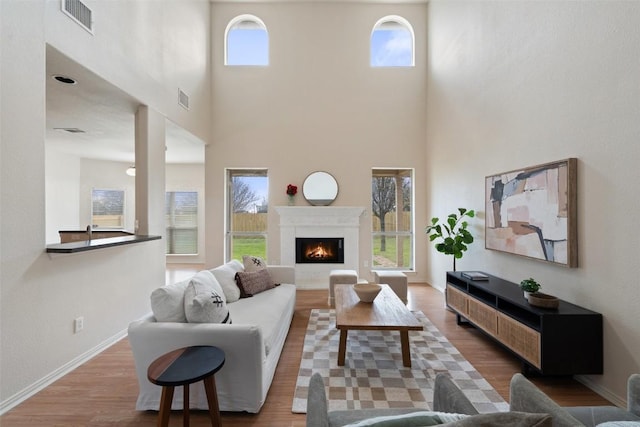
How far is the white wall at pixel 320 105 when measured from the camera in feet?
18.9

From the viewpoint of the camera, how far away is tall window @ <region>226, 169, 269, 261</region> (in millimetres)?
5961

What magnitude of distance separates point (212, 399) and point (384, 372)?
1.40m

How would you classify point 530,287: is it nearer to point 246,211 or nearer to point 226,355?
point 226,355

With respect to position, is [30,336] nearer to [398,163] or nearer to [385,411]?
[385,411]

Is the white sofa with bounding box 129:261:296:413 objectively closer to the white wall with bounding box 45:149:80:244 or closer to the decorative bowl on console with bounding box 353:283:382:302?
the decorative bowl on console with bounding box 353:283:382:302

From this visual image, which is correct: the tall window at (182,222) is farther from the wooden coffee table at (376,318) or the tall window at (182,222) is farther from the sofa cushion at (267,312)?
the wooden coffee table at (376,318)

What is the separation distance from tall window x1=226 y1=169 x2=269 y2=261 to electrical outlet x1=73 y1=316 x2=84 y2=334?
324 centimetres

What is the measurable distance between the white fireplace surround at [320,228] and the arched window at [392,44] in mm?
2992

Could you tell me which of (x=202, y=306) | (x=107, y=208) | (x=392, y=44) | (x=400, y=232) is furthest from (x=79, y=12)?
(x=107, y=208)

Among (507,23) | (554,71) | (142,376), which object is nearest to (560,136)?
(554,71)

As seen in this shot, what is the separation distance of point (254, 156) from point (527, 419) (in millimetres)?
5561

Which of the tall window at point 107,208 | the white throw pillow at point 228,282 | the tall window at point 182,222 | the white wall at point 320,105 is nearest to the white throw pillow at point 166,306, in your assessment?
the white throw pillow at point 228,282

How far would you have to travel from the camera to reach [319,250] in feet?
18.5

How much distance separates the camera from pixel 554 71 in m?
2.63
